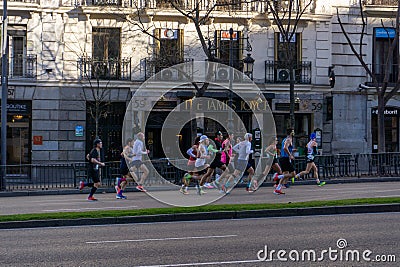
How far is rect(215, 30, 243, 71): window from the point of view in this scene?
3408 cm

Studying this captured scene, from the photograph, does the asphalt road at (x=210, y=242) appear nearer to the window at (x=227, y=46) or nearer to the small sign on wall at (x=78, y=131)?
the small sign on wall at (x=78, y=131)

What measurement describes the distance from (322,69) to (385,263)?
2673 cm

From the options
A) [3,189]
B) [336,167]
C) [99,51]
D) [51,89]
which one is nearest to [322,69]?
[336,167]

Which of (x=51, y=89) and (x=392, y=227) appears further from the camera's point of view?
(x=51, y=89)

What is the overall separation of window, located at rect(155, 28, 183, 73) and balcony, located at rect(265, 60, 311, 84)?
15.3ft

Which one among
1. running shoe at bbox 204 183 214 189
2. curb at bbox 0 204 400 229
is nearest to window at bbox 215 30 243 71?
running shoe at bbox 204 183 214 189

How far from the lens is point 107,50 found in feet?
110

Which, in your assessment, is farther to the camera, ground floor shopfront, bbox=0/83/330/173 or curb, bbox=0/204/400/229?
ground floor shopfront, bbox=0/83/330/173

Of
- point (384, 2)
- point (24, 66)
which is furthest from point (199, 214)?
point (384, 2)

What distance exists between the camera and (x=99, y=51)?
3359 cm

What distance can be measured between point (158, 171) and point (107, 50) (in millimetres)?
11343

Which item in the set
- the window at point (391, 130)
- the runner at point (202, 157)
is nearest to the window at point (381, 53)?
the window at point (391, 130)

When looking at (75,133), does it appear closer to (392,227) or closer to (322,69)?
(322,69)

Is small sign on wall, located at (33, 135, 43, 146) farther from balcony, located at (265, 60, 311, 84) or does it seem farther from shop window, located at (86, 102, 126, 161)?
balcony, located at (265, 60, 311, 84)
